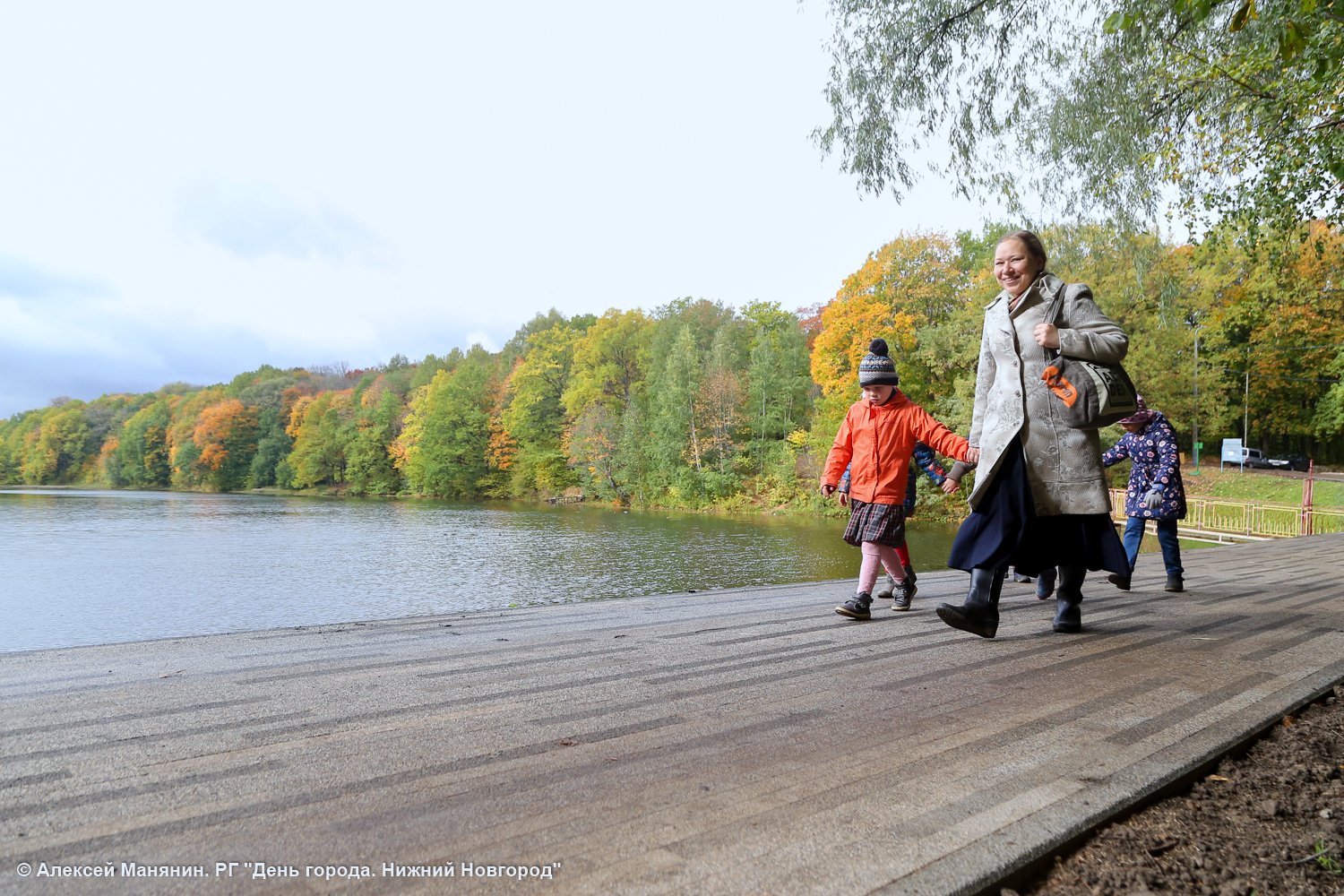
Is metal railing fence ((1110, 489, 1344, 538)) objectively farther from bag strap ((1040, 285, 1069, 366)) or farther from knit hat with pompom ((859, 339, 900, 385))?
bag strap ((1040, 285, 1069, 366))

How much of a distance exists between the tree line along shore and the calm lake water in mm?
6393

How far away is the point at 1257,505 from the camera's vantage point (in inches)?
663

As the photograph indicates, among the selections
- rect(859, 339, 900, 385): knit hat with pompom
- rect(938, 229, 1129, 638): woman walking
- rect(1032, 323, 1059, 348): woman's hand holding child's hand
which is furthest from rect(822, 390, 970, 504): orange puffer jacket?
rect(1032, 323, 1059, 348): woman's hand holding child's hand

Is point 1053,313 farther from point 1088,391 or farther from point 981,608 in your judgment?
point 981,608

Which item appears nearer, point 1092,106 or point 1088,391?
point 1088,391

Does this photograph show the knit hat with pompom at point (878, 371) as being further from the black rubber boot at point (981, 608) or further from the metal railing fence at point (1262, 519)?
the metal railing fence at point (1262, 519)

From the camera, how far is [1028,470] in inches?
140

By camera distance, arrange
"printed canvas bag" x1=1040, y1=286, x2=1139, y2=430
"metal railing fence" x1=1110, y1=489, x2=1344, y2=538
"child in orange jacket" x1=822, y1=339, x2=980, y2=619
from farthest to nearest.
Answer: "metal railing fence" x1=1110, y1=489, x2=1344, y2=538
"child in orange jacket" x1=822, y1=339, x2=980, y2=619
"printed canvas bag" x1=1040, y1=286, x2=1139, y2=430

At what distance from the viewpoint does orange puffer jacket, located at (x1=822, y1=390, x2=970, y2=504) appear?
15.4 feet

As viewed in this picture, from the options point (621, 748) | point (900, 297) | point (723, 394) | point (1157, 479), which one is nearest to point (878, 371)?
point (1157, 479)

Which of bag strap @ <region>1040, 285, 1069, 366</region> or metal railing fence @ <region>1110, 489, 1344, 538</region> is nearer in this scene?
bag strap @ <region>1040, 285, 1069, 366</region>

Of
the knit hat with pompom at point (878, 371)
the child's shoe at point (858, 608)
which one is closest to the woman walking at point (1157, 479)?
the knit hat with pompom at point (878, 371)

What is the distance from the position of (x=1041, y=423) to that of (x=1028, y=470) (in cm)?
23

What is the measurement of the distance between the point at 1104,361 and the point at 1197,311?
118ft
